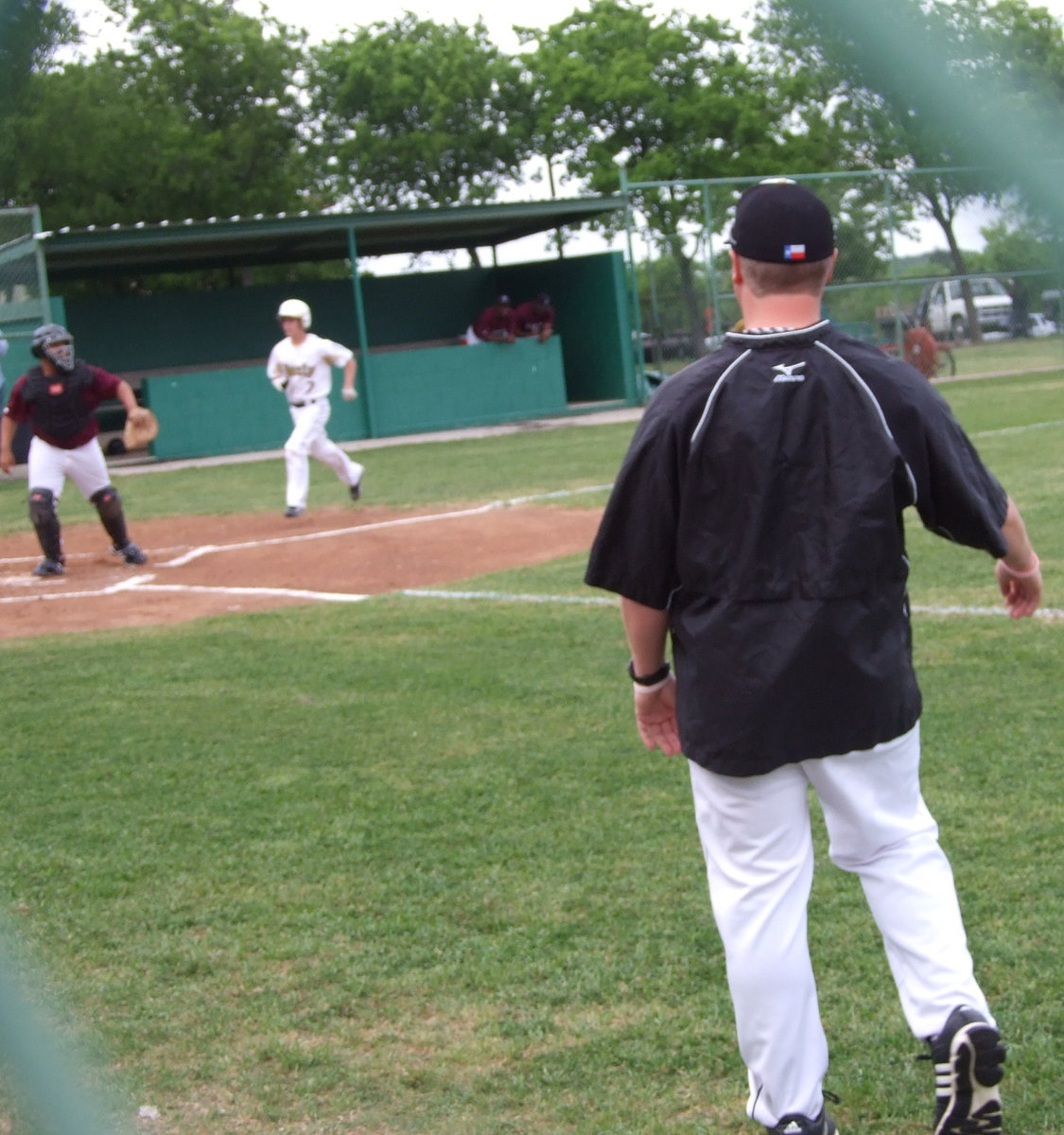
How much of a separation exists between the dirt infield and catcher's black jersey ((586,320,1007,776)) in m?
6.88

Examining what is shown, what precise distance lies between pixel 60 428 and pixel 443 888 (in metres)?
7.94

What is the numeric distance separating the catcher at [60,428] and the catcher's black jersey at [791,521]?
899 centimetres

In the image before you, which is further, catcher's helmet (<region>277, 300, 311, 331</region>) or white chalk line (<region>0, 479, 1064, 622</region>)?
catcher's helmet (<region>277, 300, 311, 331</region>)

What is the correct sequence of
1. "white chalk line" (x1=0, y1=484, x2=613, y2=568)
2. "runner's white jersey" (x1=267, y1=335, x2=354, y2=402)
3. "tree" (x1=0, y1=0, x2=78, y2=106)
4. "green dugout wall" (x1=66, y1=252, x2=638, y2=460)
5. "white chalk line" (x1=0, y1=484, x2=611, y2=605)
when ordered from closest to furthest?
"tree" (x1=0, y1=0, x2=78, y2=106), "white chalk line" (x1=0, y1=484, x2=611, y2=605), "white chalk line" (x1=0, y1=484, x2=613, y2=568), "runner's white jersey" (x1=267, y1=335, x2=354, y2=402), "green dugout wall" (x1=66, y1=252, x2=638, y2=460)

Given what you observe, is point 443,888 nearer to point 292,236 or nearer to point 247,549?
point 247,549

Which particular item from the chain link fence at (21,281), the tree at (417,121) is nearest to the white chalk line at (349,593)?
the chain link fence at (21,281)

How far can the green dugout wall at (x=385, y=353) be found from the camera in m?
23.2

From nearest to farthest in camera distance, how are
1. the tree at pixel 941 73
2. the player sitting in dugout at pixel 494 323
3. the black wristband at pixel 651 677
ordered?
1. the tree at pixel 941 73
2. the black wristband at pixel 651 677
3. the player sitting in dugout at pixel 494 323

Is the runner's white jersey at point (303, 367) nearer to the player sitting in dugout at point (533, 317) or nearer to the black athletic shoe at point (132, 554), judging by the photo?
the black athletic shoe at point (132, 554)

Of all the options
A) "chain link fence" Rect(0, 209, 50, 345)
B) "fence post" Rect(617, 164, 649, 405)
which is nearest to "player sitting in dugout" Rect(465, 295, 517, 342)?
"fence post" Rect(617, 164, 649, 405)

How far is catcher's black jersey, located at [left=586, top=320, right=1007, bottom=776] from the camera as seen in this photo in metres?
2.59

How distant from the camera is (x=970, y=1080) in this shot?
104 inches

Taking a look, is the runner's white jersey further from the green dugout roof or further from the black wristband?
the black wristband

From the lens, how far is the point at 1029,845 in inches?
170
